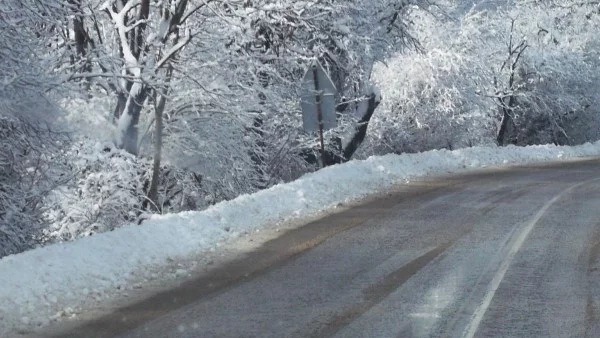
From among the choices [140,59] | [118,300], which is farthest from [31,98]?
[140,59]

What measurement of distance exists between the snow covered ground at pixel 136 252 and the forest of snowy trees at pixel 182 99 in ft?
8.51

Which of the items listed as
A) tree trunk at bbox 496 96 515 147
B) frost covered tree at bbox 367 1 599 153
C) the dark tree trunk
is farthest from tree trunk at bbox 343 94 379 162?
tree trunk at bbox 496 96 515 147

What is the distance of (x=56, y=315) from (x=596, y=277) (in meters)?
5.92

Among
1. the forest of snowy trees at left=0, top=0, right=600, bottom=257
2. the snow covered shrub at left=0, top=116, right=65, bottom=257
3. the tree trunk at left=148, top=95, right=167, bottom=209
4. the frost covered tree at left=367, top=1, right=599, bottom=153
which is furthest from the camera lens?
the frost covered tree at left=367, top=1, right=599, bottom=153

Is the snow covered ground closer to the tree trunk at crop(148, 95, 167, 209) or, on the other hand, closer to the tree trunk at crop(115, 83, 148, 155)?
the tree trunk at crop(148, 95, 167, 209)

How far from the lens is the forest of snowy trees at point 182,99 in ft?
54.7

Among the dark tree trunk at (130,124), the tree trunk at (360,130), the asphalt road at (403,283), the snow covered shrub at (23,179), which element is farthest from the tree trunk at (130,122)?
the tree trunk at (360,130)

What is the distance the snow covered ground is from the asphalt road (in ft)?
1.98

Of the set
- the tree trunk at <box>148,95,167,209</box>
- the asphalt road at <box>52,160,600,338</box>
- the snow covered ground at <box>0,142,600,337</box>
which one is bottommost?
the asphalt road at <box>52,160,600,338</box>

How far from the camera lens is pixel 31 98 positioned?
15000 mm

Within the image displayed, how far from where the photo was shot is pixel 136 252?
11695mm

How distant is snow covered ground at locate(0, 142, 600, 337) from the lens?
30.5 feet

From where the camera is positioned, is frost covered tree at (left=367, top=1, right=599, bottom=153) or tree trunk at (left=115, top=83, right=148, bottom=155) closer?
tree trunk at (left=115, top=83, right=148, bottom=155)

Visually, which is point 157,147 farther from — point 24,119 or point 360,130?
point 360,130
